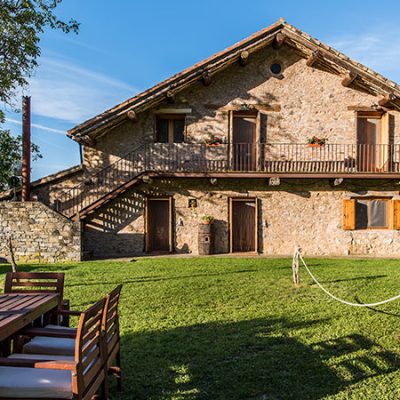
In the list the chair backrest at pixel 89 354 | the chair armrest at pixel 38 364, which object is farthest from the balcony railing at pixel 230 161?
the chair armrest at pixel 38 364

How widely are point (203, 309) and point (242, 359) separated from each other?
2.03m

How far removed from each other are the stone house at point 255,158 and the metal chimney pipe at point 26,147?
0.58m

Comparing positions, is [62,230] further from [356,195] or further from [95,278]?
[356,195]

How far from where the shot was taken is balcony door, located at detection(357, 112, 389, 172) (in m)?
14.0

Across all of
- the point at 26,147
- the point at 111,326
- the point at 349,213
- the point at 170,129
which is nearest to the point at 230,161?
the point at 170,129

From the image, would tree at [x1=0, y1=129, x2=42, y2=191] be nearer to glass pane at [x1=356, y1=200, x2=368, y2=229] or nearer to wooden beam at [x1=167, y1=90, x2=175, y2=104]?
wooden beam at [x1=167, y1=90, x2=175, y2=104]

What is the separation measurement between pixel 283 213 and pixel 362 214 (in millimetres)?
3017

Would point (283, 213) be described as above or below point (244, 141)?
below

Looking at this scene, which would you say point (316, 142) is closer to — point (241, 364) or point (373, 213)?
point (373, 213)

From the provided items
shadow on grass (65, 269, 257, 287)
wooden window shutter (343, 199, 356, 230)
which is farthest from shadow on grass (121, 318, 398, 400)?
wooden window shutter (343, 199, 356, 230)

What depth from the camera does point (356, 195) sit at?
13742 mm

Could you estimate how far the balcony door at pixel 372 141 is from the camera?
14047 mm

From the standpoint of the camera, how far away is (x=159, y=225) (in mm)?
13914

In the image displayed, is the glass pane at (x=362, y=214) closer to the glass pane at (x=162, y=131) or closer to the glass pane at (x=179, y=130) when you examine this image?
the glass pane at (x=179, y=130)
